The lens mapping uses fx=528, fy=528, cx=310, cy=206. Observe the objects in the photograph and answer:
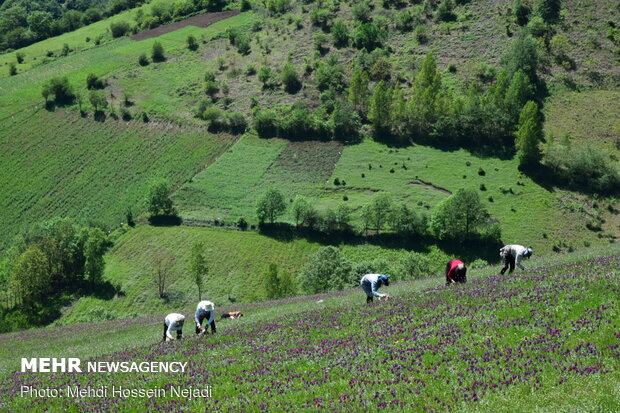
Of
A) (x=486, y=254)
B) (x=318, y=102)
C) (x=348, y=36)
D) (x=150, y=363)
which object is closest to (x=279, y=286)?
(x=486, y=254)

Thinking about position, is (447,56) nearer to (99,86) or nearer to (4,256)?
(99,86)

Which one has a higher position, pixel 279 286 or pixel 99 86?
pixel 99 86

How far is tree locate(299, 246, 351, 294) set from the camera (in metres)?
67.7

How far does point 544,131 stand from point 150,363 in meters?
112

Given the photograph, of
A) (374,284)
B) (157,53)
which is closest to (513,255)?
(374,284)

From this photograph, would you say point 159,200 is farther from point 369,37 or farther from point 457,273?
point 369,37

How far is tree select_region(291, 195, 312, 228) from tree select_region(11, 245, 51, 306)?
4114 centimetres

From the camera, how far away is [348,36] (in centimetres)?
16450

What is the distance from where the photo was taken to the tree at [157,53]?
17400 centimetres

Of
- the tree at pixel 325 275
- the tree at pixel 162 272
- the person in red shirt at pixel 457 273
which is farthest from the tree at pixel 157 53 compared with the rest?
the person in red shirt at pixel 457 273

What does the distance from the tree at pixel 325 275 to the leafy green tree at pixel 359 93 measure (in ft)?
229

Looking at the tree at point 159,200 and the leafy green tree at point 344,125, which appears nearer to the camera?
the tree at point 159,200

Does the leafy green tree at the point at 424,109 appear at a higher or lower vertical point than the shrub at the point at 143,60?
→ lower

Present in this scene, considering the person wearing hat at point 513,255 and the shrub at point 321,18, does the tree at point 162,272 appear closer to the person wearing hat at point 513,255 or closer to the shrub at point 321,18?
the person wearing hat at point 513,255
